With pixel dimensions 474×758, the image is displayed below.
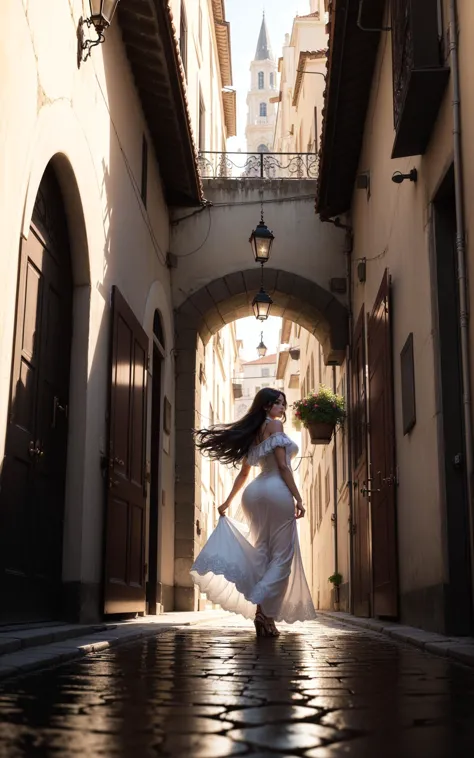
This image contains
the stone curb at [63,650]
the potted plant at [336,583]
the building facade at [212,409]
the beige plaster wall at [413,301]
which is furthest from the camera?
the building facade at [212,409]

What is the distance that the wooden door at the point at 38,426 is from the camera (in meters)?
6.73

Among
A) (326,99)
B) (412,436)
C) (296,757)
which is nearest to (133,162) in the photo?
(326,99)

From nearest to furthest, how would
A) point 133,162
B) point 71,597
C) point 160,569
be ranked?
1. point 71,597
2. point 133,162
3. point 160,569

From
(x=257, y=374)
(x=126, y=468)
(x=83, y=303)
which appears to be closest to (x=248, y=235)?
(x=126, y=468)

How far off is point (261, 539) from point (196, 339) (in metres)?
7.39

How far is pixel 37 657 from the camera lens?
4.66 m

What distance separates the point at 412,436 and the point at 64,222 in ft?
11.5

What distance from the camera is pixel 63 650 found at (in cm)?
525

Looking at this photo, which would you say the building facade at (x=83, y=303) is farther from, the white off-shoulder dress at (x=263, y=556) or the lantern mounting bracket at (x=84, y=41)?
the white off-shoulder dress at (x=263, y=556)

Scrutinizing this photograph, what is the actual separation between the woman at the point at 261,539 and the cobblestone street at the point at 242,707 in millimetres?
2315

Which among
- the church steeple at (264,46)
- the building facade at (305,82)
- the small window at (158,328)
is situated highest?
the church steeple at (264,46)

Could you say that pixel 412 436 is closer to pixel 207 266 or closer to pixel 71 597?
pixel 71 597

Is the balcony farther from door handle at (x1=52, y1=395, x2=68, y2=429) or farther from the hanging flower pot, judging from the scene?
the hanging flower pot

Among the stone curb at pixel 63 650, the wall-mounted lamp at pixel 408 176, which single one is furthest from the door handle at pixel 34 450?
the wall-mounted lamp at pixel 408 176
